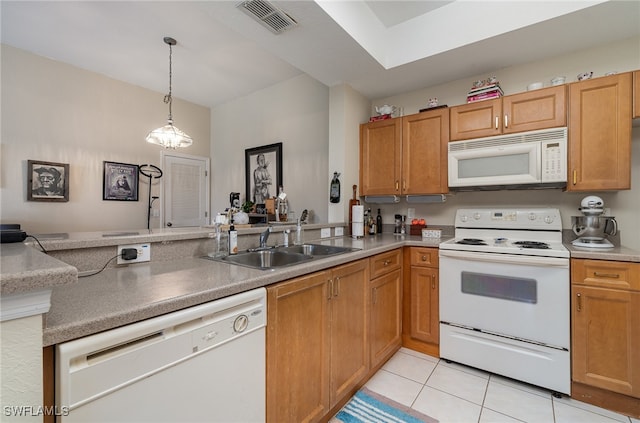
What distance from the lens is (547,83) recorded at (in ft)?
7.63

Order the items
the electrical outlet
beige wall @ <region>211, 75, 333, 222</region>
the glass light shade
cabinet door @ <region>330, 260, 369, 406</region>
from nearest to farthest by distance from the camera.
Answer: the electrical outlet, cabinet door @ <region>330, 260, 369, 406</region>, the glass light shade, beige wall @ <region>211, 75, 333, 222</region>

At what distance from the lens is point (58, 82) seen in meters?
3.26

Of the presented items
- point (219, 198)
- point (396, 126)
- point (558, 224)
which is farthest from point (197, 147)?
point (558, 224)

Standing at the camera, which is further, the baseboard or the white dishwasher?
the baseboard

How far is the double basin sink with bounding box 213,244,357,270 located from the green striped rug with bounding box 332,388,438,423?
3.05 ft

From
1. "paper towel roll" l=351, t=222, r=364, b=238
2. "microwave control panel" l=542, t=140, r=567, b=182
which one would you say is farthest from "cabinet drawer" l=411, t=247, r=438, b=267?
"microwave control panel" l=542, t=140, r=567, b=182

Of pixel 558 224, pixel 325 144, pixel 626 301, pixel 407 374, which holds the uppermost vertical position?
pixel 325 144

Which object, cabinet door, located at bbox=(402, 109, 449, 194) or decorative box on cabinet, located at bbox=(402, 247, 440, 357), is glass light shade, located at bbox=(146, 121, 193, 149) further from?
decorative box on cabinet, located at bbox=(402, 247, 440, 357)

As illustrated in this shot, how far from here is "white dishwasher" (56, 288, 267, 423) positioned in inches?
27.3

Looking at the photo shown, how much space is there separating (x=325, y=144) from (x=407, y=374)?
2.41 metres

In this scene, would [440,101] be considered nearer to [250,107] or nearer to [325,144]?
[325,144]

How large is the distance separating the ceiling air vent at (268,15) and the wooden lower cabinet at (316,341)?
5.46 ft

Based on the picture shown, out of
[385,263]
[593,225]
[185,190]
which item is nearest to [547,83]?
[593,225]

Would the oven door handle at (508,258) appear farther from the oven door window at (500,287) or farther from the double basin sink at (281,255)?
the double basin sink at (281,255)
